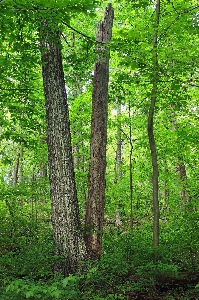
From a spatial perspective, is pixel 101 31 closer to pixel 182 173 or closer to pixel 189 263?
pixel 189 263

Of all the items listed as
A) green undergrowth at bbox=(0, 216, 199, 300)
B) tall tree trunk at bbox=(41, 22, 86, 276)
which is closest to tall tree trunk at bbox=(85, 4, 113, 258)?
tall tree trunk at bbox=(41, 22, 86, 276)

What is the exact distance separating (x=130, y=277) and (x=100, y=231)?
1127mm

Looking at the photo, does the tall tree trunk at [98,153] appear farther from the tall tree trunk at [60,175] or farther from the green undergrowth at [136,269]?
the green undergrowth at [136,269]

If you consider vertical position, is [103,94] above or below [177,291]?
above

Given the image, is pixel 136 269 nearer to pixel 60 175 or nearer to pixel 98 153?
pixel 60 175

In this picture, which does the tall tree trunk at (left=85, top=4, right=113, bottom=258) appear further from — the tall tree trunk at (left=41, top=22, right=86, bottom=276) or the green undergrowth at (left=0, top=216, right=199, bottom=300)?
the green undergrowth at (left=0, top=216, right=199, bottom=300)

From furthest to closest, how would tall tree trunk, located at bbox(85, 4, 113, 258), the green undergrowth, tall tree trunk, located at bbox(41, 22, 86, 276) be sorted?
tall tree trunk, located at bbox(85, 4, 113, 258)
tall tree trunk, located at bbox(41, 22, 86, 276)
the green undergrowth

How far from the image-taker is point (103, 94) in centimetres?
699

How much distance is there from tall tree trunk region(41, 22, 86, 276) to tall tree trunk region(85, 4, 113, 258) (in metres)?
0.34

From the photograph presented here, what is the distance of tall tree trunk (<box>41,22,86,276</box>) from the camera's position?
589cm

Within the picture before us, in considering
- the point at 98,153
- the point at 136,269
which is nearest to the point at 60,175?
the point at 98,153

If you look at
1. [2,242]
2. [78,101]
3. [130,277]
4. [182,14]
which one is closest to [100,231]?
[130,277]

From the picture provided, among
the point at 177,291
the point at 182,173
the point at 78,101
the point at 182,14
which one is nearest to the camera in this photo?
the point at 182,14

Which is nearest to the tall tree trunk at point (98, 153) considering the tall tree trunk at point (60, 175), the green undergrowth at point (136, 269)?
the tall tree trunk at point (60, 175)
